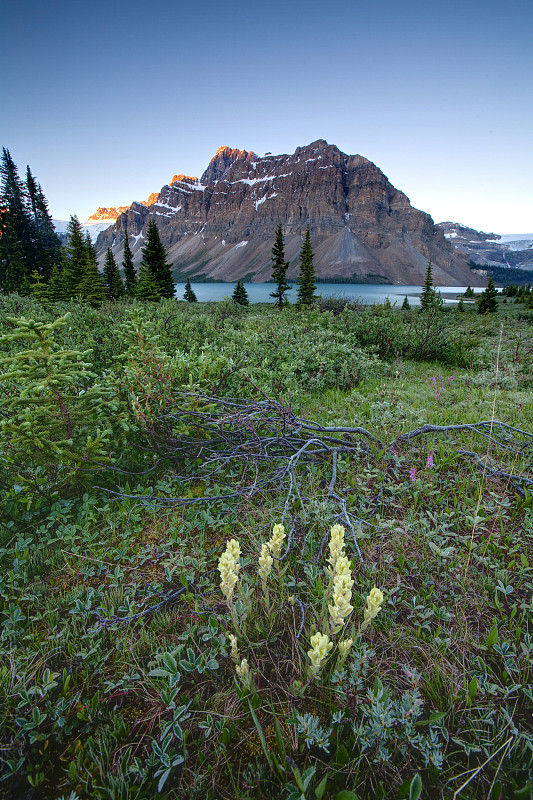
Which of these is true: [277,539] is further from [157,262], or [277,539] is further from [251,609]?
[157,262]

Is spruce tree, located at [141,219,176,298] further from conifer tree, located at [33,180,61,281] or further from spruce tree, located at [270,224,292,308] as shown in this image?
conifer tree, located at [33,180,61,281]

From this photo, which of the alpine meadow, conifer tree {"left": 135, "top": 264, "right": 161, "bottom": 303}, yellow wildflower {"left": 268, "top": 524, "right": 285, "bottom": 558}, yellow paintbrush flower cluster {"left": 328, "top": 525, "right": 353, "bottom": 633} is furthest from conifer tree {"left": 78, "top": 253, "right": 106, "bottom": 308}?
yellow paintbrush flower cluster {"left": 328, "top": 525, "right": 353, "bottom": 633}

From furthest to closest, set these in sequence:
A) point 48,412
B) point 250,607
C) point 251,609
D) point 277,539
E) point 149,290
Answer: point 149,290, point 48,412, point 251,609, point 250,607, point 277,539

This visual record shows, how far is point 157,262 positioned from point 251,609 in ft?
155

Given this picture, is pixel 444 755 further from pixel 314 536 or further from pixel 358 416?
pixel 358 416

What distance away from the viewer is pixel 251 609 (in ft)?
7.11

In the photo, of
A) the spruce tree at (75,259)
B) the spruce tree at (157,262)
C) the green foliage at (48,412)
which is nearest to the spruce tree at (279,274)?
the spruce tree at (157,262)

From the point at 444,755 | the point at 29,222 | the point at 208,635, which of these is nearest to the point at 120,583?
the point at 208,635

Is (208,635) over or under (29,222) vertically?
under

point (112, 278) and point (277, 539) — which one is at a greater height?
point (112, 278)

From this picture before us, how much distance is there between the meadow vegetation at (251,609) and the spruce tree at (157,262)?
4113 cm

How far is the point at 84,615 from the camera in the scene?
7.35ft

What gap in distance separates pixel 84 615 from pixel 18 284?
5420 cm

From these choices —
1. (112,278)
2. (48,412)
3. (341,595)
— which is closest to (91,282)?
(112,278)
